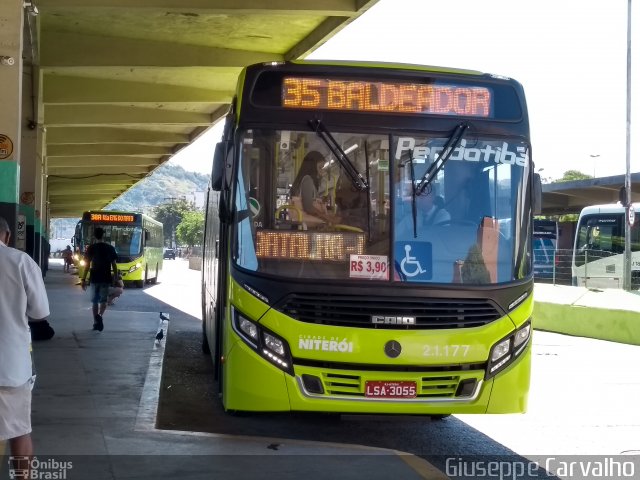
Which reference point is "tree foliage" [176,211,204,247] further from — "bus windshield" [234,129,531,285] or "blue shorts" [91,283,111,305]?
"bus windshield" [234,129,531,285]

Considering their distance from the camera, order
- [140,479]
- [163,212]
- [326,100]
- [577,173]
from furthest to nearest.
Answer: [163,212]
[577,173]
[326,100]
[140,479]

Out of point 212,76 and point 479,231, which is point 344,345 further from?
point 212,76

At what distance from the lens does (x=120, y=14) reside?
1761 cm

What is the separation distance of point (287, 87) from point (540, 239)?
39.0m

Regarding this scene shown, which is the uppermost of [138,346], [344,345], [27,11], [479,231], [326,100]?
[27,11]

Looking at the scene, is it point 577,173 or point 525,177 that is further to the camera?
point 577,173

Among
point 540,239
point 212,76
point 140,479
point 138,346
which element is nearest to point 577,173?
point 540,239

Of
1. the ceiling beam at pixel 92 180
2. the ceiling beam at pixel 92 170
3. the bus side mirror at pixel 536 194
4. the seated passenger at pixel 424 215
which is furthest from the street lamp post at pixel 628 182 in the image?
the ceiling beam at pixel 92 180

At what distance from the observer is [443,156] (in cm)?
779

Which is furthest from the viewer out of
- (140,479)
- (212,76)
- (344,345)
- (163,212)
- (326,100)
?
(163,212)

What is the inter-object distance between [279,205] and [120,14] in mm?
11221

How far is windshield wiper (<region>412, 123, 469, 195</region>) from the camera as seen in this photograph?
7.68 m

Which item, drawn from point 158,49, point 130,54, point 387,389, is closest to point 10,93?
point 387,389

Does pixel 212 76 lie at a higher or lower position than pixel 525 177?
higher
